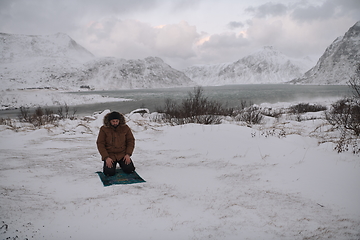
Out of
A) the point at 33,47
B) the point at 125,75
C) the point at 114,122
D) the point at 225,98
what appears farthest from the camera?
the point at 33,47

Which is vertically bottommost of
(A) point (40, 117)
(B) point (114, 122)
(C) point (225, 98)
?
(A) point (40, 117)

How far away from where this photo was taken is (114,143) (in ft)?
10.7

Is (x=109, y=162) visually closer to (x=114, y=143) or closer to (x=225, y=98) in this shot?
(x=114, y=143)

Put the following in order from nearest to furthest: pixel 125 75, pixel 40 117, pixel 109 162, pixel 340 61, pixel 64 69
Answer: pixel 109 162, pixel 40 117, pixel 340 61, pixel 64 69, pixel 125 75

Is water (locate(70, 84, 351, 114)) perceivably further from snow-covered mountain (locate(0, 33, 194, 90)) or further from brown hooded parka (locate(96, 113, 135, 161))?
snow-covered mountain (locate(0, 33, 194, 90))

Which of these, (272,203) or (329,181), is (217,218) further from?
(329,181)

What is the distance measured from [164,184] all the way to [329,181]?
2563 millimetres

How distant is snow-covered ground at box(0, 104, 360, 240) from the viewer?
2.01 meters

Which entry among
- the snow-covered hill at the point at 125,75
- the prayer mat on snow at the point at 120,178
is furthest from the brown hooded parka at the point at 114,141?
the snow-covered hill at the point at 125,75

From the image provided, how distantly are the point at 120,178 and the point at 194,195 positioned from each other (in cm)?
122

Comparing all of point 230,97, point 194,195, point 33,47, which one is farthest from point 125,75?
point 194,195

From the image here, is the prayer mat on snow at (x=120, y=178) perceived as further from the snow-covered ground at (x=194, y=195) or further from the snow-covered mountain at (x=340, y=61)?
the snow-covered mountain at (x=340, y=61)

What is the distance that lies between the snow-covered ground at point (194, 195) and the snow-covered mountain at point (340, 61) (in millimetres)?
124957

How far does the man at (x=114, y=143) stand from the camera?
3.19m
